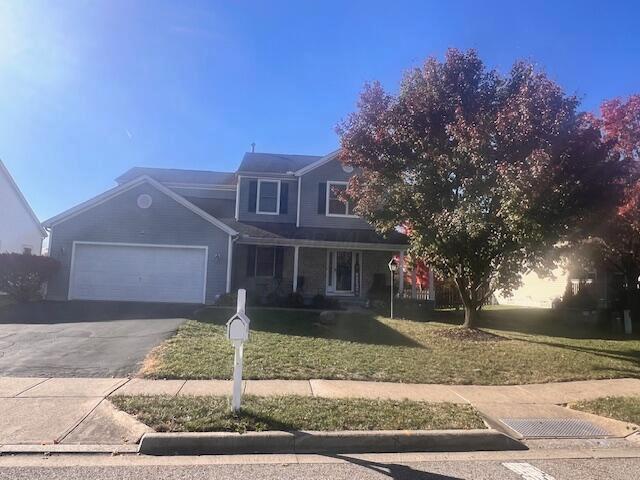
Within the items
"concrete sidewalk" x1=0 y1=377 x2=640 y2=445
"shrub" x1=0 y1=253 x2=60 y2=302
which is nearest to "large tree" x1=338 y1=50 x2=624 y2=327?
"concrete sidewalk" x1=0 y1=377 x2=640 y2=445

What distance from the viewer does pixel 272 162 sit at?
23.8m

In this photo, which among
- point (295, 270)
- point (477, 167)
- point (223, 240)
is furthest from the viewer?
point (295, 270)

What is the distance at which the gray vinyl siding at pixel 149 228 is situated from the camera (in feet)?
61.3

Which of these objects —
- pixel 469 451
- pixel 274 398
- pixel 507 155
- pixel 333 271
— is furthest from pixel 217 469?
pixel 333 271

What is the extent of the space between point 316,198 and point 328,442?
16.9 m

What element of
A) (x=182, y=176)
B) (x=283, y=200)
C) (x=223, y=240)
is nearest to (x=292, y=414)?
(x=223, y=240)

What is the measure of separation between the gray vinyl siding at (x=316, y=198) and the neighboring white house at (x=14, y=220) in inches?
477

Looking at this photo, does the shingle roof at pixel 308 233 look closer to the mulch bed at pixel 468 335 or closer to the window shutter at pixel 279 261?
the window shutter at pixel 279 261

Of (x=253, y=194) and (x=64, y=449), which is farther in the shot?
(x=253, y=194)

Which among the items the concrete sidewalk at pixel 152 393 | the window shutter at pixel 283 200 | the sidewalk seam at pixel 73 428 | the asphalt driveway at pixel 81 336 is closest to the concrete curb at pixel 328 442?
the concrete sidewalk at pixel 152 393

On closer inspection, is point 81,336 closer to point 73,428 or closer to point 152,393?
point 152,393

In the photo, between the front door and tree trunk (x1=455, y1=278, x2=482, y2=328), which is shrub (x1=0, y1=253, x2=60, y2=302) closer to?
the front door

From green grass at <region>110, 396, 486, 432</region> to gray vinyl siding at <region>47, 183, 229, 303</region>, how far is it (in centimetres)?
1229

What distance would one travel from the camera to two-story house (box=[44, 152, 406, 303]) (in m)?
18.7
